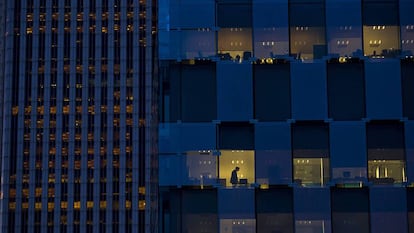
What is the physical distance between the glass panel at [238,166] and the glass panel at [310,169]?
0.54 metres

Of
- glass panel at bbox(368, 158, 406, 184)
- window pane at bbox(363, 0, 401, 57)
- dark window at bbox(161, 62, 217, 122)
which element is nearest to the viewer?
glass panel at bbox(368, 158, 406, 184)

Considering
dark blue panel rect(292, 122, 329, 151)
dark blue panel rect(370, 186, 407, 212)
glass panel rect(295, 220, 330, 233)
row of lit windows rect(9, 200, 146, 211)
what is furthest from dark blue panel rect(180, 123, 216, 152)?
row of lit windows rect(9, 200, 146, 211)

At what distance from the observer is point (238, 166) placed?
1073 cm

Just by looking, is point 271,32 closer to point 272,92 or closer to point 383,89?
point 272,92

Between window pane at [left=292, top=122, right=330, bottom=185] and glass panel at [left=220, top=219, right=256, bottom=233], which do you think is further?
window pane at [left=292, top=122, right=330, bottom=185]

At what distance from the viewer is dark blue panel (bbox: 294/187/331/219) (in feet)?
34.9

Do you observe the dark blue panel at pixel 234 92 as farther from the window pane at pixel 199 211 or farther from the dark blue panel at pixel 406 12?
the dark blue panel at pixel 406 12

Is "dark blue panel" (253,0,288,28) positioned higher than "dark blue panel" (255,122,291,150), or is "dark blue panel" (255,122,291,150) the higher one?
"dark blue panel" (253,0,288,28)

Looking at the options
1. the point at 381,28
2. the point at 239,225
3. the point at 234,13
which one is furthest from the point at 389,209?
the point at 234,13

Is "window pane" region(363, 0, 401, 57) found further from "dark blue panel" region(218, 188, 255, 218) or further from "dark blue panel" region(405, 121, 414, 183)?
"dark blue panel" region(218, 188, 255, 218)

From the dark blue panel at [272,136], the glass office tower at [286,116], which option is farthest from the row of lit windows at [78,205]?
the dark blue panel at [272,136]

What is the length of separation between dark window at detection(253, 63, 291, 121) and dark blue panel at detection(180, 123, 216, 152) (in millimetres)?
620

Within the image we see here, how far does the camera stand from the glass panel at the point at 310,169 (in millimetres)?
10719

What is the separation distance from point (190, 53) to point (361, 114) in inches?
89.7
